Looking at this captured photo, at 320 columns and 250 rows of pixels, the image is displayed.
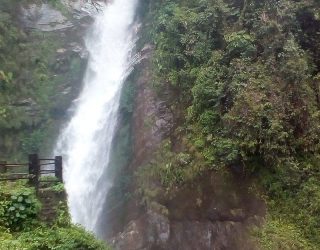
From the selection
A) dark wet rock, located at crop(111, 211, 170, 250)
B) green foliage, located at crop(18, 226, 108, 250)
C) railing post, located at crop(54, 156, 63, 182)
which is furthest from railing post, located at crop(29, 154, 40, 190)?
dark wet rock, located at crop(111, 211, 170, 250)

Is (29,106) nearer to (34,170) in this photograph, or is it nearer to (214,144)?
(34,170)

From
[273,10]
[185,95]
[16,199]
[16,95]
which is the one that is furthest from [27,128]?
[273,10]

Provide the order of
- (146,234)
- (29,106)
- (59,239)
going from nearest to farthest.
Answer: (59,239)
(146,234)
(29,106)

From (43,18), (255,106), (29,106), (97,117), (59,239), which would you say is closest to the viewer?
(59,239)

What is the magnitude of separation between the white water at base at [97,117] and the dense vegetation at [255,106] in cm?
343

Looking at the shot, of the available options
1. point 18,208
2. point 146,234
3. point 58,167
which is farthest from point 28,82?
point 18,208

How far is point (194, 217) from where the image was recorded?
1241 centimetres

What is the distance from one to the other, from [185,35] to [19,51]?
8.99m

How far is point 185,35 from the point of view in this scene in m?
15.9

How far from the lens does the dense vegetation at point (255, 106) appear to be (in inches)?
444

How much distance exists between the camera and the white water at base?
55.6ft

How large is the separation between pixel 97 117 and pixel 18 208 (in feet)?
34.6

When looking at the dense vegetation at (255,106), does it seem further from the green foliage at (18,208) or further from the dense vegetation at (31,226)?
→ the green foliage at (18,208)

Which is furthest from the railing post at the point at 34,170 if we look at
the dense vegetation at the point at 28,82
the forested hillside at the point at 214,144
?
the dense vegetation at the point at 28,82
